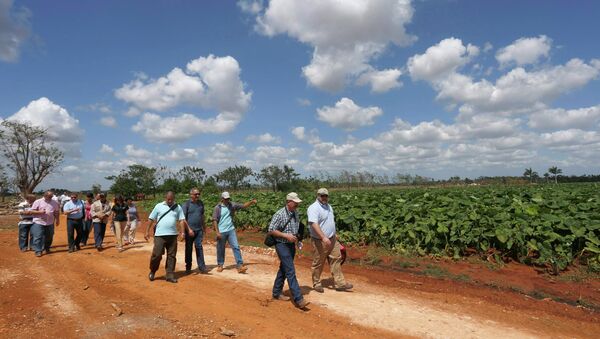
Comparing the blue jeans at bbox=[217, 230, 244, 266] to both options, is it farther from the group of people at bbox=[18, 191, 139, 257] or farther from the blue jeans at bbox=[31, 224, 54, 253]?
the blue jeans at bbox=[31, 224, 54, 253]

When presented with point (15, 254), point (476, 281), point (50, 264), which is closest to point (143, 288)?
point (50, 264)

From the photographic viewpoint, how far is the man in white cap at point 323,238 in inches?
261

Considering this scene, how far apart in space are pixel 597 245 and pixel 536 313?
3828mm

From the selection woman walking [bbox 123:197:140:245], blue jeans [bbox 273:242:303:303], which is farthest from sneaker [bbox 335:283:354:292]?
woman walking [bbox 123:197:140:245]

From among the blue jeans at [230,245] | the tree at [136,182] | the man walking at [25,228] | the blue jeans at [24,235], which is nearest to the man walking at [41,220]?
the man walking at [25,228]

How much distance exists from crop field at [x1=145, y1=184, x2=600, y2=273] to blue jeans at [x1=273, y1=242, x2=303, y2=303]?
533cm

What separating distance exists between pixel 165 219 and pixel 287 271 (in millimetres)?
3089

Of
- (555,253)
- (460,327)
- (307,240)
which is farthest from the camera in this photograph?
(307,240)

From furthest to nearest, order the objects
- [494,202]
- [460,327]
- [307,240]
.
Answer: [307,240], [494,202], [460,327]

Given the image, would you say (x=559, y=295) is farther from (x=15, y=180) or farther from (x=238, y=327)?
(x=15, y=180)

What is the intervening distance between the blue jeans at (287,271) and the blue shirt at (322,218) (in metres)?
0.59

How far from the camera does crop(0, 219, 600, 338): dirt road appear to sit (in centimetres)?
526

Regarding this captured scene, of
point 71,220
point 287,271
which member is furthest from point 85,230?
point 287,271

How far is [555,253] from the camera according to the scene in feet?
29.3
